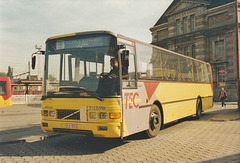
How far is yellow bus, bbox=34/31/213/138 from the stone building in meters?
29.3

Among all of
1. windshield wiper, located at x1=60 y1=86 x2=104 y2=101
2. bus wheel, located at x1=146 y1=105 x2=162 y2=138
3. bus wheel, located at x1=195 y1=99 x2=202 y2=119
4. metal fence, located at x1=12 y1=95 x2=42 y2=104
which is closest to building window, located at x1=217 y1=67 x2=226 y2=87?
bus wheel, located at x1=195 y1=99 x2=202 y2=119

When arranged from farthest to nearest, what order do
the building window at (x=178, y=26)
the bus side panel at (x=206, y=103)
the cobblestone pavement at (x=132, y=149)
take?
the building window at (x=178, y=26) → the bus side panel at (x=206, y=103) → the cobblestone pavement at (x=132, y=149)

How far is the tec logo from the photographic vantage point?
6824 mm

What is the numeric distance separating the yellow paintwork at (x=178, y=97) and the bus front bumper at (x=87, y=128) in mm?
3034

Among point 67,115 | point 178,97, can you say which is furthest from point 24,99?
point 67,115

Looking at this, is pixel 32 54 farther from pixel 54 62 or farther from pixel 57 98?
pixel 57 98

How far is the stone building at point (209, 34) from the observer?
34.1 m

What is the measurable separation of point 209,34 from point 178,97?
29.1 m

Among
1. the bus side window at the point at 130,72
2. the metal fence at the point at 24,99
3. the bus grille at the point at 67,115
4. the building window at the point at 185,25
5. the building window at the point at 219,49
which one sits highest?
the building window at the point at 185,25

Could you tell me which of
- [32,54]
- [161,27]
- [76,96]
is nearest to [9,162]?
[76,96]

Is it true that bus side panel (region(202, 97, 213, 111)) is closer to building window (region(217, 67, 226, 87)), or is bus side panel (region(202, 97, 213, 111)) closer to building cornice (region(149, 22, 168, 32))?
building window (region(217, 67, 226, 87))

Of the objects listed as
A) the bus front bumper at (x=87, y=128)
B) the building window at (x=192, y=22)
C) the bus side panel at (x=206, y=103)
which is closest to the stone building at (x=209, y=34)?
the building window at (x=192, y=22)

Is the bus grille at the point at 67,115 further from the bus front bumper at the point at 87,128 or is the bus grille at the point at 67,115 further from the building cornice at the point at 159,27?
the building cornice at the point at 159,27

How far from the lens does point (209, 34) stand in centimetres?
3694
